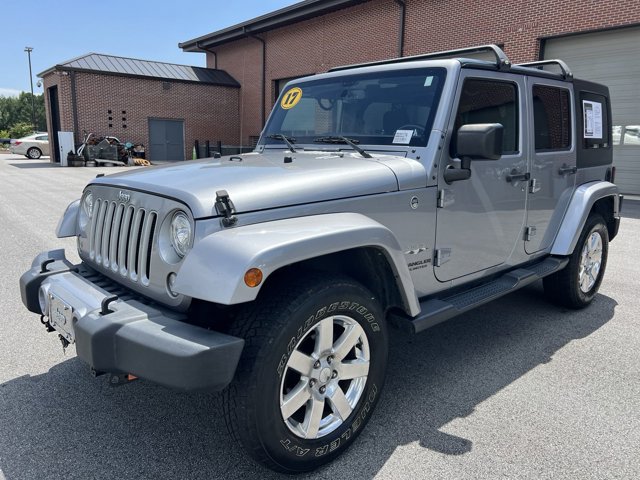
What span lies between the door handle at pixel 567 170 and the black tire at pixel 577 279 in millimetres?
515

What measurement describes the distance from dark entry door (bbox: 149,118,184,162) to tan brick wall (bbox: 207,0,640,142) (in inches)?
137

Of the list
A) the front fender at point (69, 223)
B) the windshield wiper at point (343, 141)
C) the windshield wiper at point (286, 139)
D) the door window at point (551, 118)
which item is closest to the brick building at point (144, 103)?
the windshield wiper at point (286, 139)

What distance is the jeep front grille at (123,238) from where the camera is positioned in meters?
2.51

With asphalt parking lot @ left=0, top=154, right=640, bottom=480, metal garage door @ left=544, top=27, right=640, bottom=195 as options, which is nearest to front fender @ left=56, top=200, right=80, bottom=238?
asphalt parking lot @ left=0, top=154, right=640, bottom=480

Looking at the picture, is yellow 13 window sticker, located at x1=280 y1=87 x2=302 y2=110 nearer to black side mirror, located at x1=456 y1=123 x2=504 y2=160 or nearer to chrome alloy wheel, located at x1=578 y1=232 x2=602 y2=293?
black side mirror, located at x1=456 y1=123 x2=504 y2=160

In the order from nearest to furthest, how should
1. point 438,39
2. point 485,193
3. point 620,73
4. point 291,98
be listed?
point 485,193 < point 291,98 < point 620,73 < point 438,39

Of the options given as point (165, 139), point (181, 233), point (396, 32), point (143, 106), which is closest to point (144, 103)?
point (143, 106)

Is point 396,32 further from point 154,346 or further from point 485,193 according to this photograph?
point 154,346

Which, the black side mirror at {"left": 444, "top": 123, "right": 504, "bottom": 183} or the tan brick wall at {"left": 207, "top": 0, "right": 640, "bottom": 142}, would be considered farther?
the tan brick wall at {"left": 207, "top": 0, "right": 640, "bottom": 142}

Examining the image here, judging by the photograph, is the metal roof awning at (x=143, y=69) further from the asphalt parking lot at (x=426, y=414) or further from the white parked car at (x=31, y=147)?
the asphalt parking lot at (x=426, y=414)

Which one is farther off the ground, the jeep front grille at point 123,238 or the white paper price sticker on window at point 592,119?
the white paper price sticker on window at point 592,119

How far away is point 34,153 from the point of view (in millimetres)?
32406

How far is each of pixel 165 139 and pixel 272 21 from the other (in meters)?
8.57

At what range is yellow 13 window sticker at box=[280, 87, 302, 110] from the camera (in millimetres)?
4039
